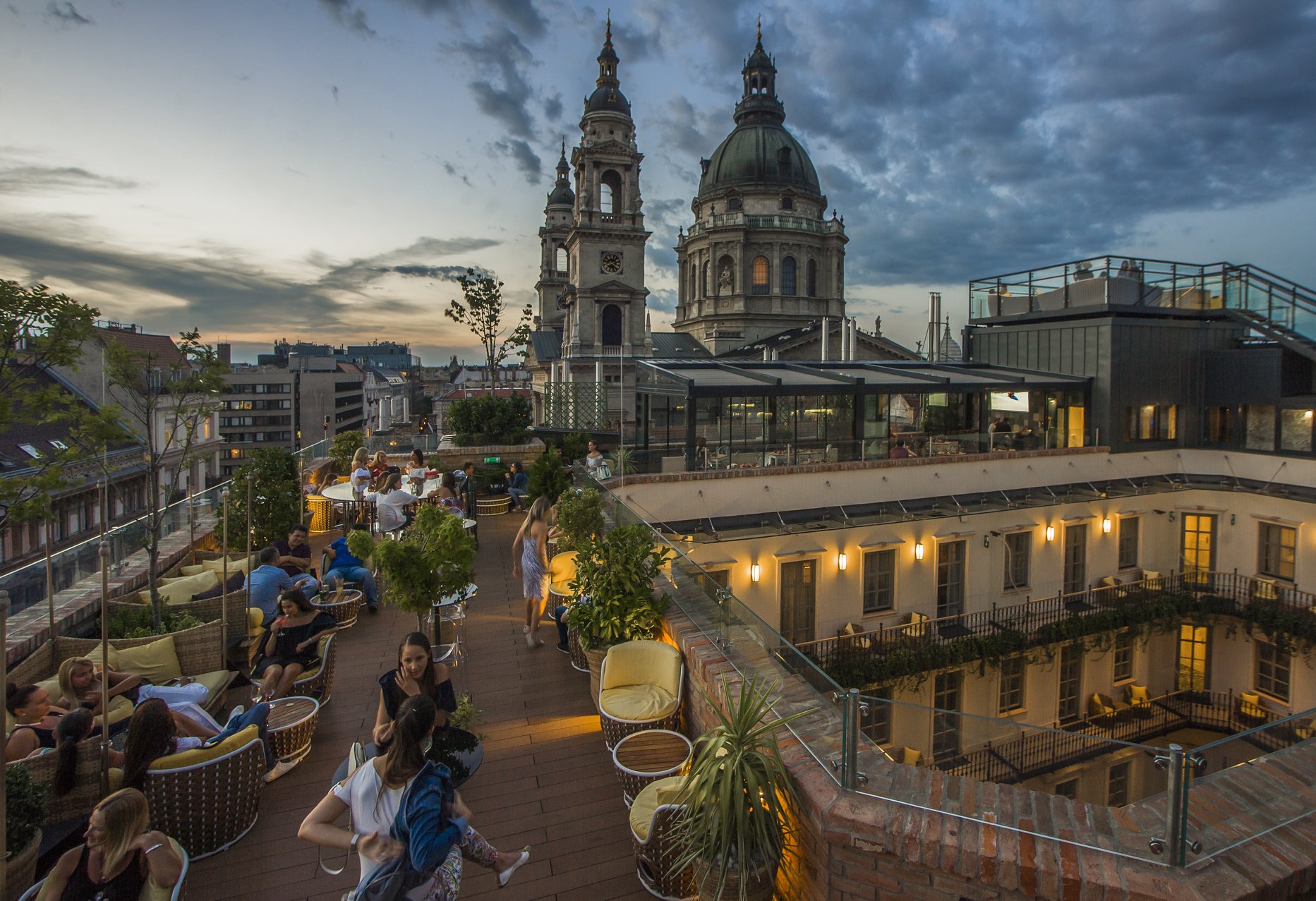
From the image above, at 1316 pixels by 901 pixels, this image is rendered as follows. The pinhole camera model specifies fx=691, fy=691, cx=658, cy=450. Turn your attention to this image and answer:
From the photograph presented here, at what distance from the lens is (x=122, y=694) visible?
534cm

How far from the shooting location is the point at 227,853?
4402 mm

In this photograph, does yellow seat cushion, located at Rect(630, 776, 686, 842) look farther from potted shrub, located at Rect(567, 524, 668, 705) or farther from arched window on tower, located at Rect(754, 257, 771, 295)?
arched window on tower, located at Rect(754, 257, 771, 295)

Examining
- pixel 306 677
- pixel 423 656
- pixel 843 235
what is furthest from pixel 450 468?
pixel 843 235

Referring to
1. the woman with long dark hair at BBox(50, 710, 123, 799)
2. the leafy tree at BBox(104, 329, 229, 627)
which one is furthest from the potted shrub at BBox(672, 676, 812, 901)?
the leafy tree at BBox(104, 329, 229, 627)

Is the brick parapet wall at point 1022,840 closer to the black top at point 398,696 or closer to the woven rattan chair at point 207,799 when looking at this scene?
the black top at point 398,696

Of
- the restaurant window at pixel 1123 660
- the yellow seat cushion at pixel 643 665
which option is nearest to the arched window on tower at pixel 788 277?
the restaurant window at pixel 1123 660

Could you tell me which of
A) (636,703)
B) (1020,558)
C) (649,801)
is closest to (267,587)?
(636,703)

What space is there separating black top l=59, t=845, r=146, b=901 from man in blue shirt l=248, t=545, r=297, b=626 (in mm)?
4211

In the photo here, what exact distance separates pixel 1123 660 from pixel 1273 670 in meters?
3.62

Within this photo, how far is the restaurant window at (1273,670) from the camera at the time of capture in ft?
58.4

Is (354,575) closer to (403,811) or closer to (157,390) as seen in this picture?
(157,390)

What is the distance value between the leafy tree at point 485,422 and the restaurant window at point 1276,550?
2060cm

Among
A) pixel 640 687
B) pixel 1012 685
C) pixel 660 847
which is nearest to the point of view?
pixel 660 847

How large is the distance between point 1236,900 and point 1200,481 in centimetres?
2131
